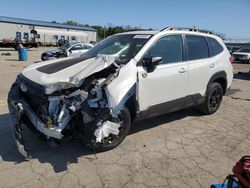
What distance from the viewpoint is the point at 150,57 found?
14.6 feet

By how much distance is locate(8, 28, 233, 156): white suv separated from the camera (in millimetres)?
3590

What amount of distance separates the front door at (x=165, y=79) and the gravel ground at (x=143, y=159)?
615mm

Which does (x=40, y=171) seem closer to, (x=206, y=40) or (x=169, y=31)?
(x=169, y=31)

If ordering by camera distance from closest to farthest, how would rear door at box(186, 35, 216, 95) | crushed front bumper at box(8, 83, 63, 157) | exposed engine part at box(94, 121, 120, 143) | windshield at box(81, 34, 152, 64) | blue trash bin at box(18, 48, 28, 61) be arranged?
crushed front bumper at box(8, 83, 63, 157) → exposed engine part at box(94, 121, 120, 143) → windshield at box(81, 34, 152, 64) → rear door at box(186, 35, 216, 95) → blue trash bin at box(18, 48, 28, 61)

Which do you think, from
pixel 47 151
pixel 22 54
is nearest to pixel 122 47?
pixel 47 151

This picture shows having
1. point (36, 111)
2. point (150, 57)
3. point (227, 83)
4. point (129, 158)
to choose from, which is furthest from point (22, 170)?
point (227, 83)

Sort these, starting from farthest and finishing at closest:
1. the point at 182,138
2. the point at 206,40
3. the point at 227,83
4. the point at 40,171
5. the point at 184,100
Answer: the point at 227,83 → the point at 206,40 → the point at 184,100 → the point at 182,138 → the point at 40,171

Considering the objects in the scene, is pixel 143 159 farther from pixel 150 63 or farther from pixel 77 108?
pixel 150 63

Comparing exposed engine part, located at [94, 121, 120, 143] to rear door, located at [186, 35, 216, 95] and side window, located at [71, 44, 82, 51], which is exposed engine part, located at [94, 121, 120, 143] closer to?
rear door, located at [186, 35, 216, 95]

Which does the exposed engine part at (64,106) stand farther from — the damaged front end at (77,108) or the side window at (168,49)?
the side window at (168,49)

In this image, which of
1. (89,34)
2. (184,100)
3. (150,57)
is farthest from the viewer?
(89,34)

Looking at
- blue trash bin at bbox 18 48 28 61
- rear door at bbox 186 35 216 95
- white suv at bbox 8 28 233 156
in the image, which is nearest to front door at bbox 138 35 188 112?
white suv at bbox 8 28 233 156

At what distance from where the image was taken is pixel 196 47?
5.53 metres

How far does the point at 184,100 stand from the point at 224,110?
2057 mm
